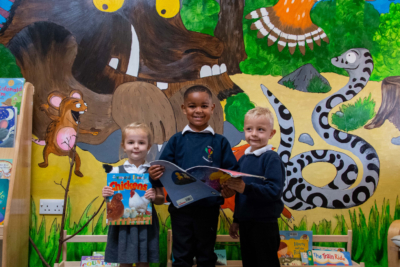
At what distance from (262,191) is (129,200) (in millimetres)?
720

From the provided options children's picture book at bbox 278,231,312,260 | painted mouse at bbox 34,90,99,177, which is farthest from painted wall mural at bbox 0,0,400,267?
children's picture book at bbox 278,231,312,260

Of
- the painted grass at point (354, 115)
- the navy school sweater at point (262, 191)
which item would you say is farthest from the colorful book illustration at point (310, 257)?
the painted grass at point (354, 115)

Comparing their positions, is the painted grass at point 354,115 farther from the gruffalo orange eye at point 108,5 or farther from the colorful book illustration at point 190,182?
the gruffalo orange eye at point 108,5

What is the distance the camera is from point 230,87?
2252mm

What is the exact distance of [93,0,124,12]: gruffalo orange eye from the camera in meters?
2.23

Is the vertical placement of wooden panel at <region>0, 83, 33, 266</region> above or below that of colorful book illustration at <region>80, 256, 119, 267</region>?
above

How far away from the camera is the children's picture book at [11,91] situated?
2.02 meters

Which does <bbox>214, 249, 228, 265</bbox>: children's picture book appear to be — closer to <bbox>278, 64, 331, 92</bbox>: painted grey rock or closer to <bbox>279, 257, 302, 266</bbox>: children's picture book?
<bbox>279, 257, 302, 266</bbox>: children's picture book

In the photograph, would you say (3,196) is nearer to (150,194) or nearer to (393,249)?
(150,194)

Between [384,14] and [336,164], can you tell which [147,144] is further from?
[384,14]

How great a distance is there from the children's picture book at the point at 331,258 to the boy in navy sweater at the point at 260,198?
2.20 feet

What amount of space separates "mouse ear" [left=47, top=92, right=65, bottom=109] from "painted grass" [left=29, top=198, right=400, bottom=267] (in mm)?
704

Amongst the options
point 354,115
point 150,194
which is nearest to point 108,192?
point 150,194

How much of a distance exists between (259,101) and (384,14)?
1.19m
